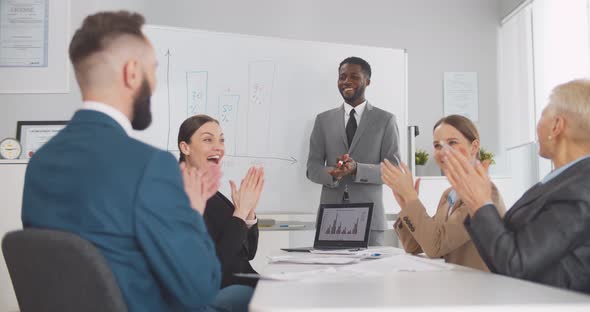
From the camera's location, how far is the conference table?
91 cm

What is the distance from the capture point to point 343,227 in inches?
93.4

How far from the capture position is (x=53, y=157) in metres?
1.28

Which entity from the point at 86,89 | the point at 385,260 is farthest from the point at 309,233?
the point at 86,89

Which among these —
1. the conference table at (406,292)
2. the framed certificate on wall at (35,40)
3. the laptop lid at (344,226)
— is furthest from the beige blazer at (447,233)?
the framed certificate on wall at (35,40)

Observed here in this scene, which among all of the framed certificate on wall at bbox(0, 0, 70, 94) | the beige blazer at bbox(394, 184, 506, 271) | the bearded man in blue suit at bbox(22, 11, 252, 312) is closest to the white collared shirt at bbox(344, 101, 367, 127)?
the beige blazer at bbox(394, 184, 506, 271)

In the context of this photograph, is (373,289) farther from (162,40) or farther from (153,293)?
(162,40)

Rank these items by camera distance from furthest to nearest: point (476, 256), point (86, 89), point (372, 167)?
1. point (372, 167)
2. point (476, 256)
3. point (86, 89)

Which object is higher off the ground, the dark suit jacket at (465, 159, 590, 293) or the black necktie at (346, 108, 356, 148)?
the black necktie at (346, 108, 356, 148)

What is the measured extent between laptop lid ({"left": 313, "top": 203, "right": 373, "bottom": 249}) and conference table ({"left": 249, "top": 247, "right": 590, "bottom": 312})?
747 millimetres

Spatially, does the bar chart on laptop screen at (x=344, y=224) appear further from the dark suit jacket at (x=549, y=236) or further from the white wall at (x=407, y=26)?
the white wall at (x=407, y=26)

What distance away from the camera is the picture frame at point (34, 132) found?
4625mm

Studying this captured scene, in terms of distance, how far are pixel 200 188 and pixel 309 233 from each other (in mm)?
2950

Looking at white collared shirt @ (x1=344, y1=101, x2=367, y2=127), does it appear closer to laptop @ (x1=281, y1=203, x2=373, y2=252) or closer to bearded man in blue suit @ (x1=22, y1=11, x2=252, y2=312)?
laptop @ (x1=281, y1=203, x2=373, y2=252)

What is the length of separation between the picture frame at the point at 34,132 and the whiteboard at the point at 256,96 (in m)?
1.28
